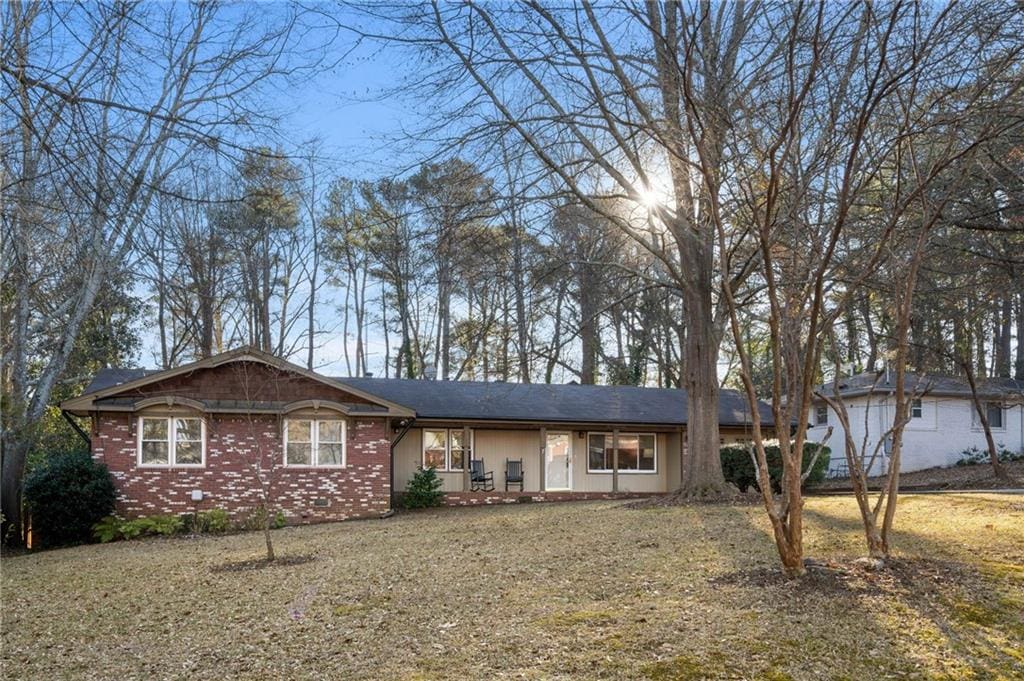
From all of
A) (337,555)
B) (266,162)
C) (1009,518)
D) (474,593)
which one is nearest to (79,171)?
(266,162)

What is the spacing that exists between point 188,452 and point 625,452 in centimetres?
1110

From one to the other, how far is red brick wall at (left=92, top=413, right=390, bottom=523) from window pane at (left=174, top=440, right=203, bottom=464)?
0.17 m

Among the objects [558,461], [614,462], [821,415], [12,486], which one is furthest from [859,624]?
[821,415]

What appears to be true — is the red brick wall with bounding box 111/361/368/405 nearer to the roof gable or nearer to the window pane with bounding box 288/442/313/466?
the roof gable

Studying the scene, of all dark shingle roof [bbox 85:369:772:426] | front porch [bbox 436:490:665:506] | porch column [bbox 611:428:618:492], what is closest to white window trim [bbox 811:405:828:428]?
dark shingle roof [bbox 85:369:772:426]

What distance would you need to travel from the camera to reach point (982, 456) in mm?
26766

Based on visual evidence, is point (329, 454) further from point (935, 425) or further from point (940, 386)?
point (935, 425)

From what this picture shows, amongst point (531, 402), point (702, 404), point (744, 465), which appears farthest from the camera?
point (531, 402)

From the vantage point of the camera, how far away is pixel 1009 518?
1062 cm

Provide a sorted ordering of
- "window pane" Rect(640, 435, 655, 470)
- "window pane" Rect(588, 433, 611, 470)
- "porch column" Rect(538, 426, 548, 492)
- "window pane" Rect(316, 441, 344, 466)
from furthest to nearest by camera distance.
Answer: "window pane" Rect(640, 435, 655, 470)
"window pane" Rect(588, 433, 611, 470)
"porch column" Rect(538, 426, 548, 492)
"window pane" Rect(316, 441, 344, 466)

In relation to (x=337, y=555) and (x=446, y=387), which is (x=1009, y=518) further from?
(x=446, y=387)

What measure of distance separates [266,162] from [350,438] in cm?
1373

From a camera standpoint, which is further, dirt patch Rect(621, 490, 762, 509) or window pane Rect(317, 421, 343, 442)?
window pane Rect(317, 421, 343, 442)

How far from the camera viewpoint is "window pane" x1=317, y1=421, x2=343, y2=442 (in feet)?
60.3
